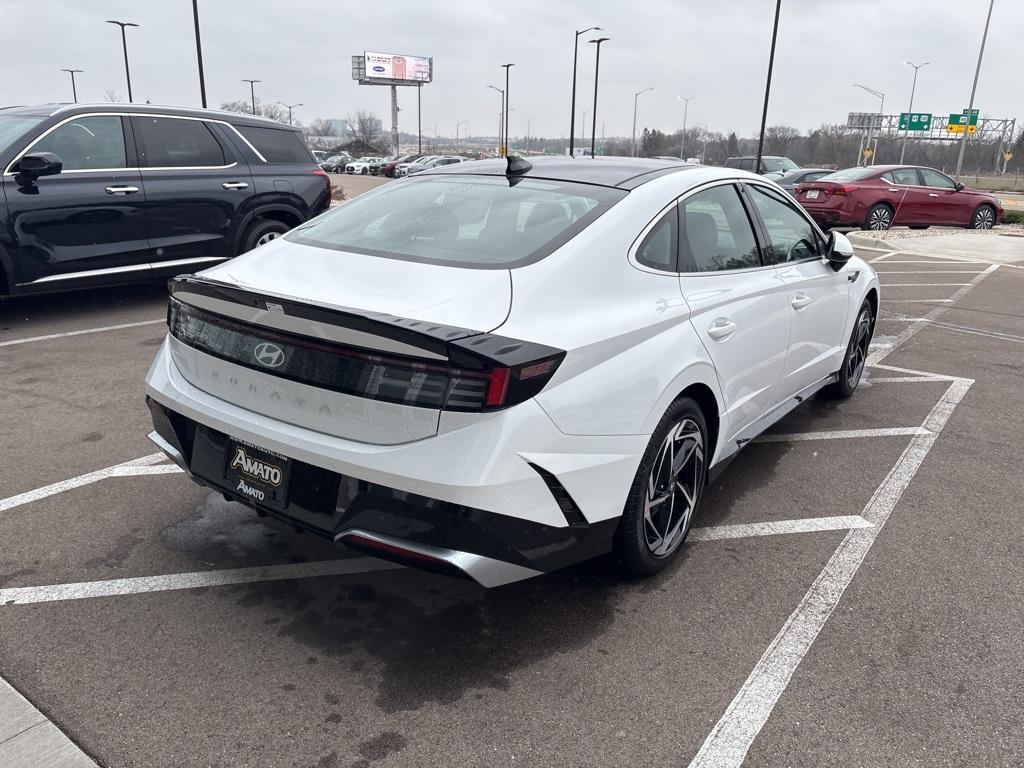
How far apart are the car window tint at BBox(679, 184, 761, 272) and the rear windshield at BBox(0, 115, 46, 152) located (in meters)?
5.79

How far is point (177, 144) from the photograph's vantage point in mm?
7523

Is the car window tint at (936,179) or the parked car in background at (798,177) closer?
the car window tint at (936,179)

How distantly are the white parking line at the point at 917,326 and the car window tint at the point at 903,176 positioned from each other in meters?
6.05

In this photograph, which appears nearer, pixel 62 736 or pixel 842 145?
pixel 62 736

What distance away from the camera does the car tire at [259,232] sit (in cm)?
808

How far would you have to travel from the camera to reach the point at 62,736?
7.44ft

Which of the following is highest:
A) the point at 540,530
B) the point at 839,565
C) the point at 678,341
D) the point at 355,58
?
the point at 355,58

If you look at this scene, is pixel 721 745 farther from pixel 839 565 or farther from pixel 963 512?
pixel 963 512

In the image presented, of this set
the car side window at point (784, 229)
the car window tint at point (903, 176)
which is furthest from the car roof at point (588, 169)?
the car window tint at point (903, 176)

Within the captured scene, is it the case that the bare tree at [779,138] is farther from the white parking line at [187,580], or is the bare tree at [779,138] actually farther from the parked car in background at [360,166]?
the white parking line at [187,580]

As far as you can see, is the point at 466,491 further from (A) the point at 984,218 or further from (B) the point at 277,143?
(A) the point at 984,218

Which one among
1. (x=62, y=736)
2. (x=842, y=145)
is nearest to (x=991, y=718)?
(x=62, y=736)

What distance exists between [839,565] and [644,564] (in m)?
0.93

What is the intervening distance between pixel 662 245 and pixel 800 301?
1.32m
